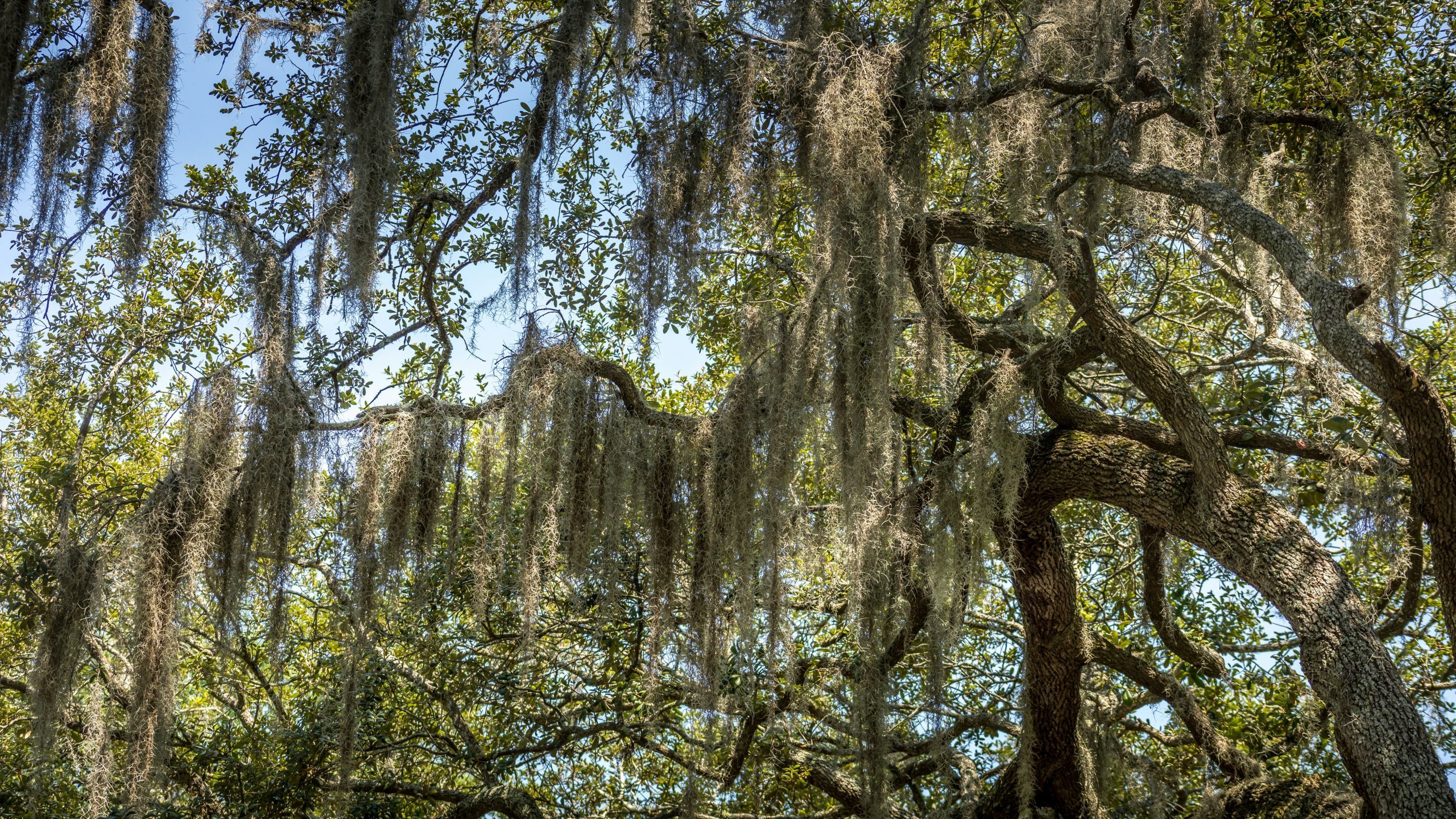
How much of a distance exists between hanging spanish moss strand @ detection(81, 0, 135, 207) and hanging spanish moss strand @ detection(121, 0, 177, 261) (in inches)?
2.1

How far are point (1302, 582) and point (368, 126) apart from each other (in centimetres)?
353

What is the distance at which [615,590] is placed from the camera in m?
4.16

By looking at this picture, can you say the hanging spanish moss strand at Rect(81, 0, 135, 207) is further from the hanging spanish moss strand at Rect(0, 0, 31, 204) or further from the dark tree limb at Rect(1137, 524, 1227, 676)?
the dark tree limb at Rect(1137, 524, 1227, 676)

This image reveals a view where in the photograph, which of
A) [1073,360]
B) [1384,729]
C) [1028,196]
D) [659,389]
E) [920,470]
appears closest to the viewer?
[1384,729]

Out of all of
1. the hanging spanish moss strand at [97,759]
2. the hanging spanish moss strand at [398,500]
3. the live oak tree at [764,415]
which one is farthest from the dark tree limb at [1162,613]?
the hanging spanish moss strand at [97,759]

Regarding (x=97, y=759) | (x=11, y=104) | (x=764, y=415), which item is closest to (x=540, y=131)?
(x=764, y=415)

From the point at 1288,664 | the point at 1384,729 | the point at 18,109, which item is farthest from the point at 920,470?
the point at 18,109

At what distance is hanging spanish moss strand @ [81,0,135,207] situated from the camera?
3.99 m

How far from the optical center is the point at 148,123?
4.02 m

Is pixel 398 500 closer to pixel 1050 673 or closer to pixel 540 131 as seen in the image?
pixel 540 131

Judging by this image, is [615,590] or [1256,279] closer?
[615,590]

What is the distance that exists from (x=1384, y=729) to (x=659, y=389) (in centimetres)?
423

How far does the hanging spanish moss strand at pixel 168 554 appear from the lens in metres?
3.87

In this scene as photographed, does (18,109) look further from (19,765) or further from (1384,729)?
(1384,729)
